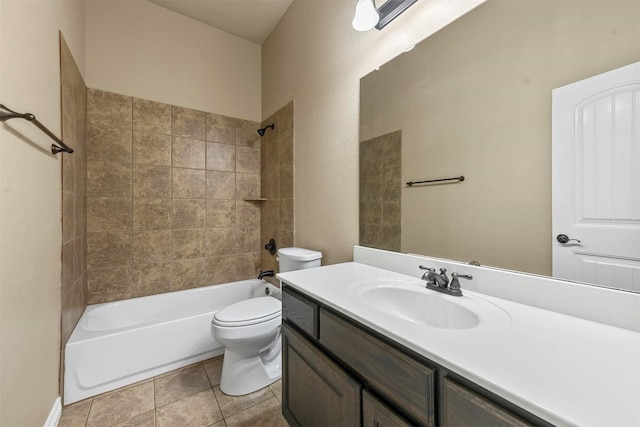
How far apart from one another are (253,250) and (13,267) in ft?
5.87

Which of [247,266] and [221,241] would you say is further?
[247,266]

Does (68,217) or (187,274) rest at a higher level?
(68,217)

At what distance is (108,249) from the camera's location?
1993 mm

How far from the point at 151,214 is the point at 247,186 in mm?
872

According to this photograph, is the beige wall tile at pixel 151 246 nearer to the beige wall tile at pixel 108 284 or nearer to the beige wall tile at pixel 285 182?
the beige wall tile at pixel 108 284

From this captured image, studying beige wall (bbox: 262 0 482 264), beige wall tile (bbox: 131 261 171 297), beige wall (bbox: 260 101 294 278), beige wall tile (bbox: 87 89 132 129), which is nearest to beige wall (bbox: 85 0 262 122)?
beige wall tile (bbox: 87 89 132 129)

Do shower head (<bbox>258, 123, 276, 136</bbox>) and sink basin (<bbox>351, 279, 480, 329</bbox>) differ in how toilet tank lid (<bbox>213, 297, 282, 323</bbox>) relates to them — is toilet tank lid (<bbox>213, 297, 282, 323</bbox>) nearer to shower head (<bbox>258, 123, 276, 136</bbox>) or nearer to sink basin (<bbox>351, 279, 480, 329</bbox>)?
sink basin (<bbox>351, 279, 480, 329</bbox>)

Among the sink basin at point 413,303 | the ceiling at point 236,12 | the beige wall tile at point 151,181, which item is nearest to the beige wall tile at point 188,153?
the beige wall tile at point 151,181

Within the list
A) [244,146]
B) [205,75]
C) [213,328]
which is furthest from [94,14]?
[213,328]

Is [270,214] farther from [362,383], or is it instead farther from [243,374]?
[362,383]

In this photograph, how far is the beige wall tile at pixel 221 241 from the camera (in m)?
2.42

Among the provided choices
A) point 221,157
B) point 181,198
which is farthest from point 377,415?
point 221,157

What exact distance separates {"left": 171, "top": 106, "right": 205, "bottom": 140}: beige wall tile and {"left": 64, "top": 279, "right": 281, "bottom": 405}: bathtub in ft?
4.65

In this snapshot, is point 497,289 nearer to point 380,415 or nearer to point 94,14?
point 380,415
